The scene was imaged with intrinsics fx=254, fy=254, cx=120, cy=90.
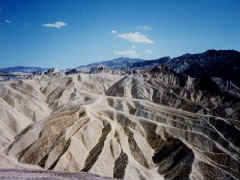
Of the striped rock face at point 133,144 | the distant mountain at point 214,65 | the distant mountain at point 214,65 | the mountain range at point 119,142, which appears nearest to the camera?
the mountain range at point 119,142

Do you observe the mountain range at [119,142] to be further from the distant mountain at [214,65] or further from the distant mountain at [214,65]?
the distant mountain at [214,65]

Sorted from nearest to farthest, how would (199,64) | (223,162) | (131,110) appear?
(223,162) < (131,110) < (199,64)

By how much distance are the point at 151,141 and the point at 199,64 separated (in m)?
131

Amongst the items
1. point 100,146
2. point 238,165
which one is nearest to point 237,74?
point 238,165

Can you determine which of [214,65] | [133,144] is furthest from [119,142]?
[214,65]

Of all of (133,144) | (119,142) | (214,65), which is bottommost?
(133,144)

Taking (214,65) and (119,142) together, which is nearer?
(119,142)

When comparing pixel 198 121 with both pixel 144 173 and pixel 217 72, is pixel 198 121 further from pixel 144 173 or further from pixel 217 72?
pixel 217 72

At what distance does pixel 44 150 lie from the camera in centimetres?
4128

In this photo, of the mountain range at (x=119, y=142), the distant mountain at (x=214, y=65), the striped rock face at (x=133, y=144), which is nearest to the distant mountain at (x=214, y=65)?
the distant mountain at (x=214, y=65)

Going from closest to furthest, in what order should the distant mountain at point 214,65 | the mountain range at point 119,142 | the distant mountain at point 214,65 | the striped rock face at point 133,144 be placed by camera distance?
the mountain range at point 119,142 → the striped rock face at point 133,144 → the distant mountain at point 214,65 → the distant mountain at point 214,65

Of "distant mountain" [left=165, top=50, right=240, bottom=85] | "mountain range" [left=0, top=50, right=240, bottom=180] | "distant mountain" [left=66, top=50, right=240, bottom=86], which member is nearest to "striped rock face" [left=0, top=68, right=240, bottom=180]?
"mountain range" [left=0, top=50, right=240, bottom=180]

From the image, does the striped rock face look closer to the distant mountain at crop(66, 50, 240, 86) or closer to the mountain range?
the mountain range

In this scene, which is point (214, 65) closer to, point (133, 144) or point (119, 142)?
point (133, 144)
